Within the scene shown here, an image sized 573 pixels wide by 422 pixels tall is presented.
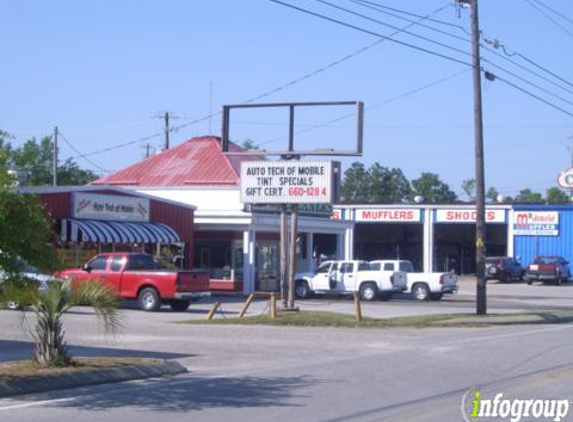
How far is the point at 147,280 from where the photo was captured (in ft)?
108

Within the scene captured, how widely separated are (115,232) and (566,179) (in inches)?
1550

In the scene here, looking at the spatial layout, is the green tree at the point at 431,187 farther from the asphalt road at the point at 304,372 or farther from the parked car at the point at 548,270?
the asphalt road at the point at 304,372

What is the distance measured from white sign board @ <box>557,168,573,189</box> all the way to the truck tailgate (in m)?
41.2

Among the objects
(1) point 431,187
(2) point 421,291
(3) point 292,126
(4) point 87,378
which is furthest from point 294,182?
(1) point 431,187

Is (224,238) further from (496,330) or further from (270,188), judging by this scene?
(496,330)

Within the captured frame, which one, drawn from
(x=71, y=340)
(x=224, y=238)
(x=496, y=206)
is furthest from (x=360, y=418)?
(x=496, y=206)

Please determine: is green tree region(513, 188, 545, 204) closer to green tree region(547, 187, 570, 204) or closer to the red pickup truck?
green tree region(547, 187, 570, 204)

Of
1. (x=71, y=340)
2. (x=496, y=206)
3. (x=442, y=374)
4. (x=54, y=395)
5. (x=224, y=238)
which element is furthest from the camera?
(x=496, y=206)

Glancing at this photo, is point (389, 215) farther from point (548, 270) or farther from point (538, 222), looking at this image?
point (548, 270)

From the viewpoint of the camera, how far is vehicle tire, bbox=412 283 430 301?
43.1 meters

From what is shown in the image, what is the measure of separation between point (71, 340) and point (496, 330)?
1202cm

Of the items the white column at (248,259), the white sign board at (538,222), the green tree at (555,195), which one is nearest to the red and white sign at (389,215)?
the white sign board at (538,222)

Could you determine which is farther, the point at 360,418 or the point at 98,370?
the point at 98,370

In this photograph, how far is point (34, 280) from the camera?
14.4 m
